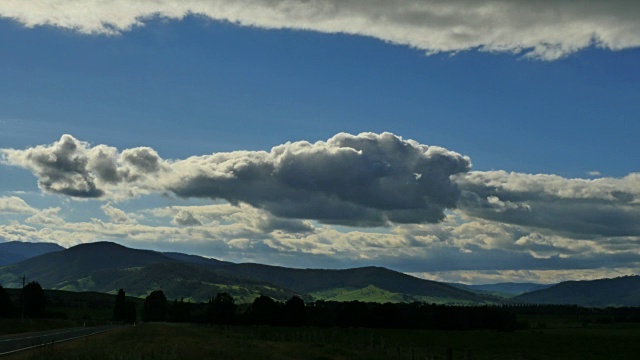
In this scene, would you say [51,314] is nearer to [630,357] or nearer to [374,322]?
[374,322]

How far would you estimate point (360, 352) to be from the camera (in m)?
60.6

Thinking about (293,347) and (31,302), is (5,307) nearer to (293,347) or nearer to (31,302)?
(31,302)

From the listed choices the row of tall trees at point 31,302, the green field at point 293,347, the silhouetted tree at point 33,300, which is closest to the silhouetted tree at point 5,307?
the row of tall trees at point 31,302

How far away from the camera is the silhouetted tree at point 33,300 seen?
586 ft

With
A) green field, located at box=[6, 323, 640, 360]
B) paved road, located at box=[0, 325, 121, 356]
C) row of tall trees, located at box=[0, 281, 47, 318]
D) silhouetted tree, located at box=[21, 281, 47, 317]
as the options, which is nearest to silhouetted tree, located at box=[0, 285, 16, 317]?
row of tall trees, located at box=[0, 281, 47, 318]

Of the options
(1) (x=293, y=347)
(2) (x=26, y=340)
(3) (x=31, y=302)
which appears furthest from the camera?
(3) (x=31, y=302)

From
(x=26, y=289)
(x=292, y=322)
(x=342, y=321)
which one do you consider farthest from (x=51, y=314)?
(x=342, y=321)

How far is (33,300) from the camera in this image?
591 feet

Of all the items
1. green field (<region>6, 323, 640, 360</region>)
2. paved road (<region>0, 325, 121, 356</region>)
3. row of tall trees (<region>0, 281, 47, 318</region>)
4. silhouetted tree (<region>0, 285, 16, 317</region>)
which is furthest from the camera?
row of tall trees (<region>0, 281, 47, 318</region>)

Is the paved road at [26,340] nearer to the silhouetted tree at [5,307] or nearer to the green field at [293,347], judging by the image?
the green field at [293,347]

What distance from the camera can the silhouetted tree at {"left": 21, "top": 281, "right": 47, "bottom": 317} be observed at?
179 meters

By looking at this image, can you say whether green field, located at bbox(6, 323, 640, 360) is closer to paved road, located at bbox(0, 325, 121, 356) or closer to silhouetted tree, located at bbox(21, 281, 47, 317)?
paved road, located at bbox(0, 325, 121, 356)

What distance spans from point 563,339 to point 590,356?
136ft

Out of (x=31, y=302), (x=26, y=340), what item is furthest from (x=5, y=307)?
(x=26, y=340)
